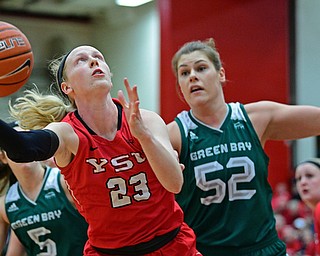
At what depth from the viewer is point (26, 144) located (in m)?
2.76

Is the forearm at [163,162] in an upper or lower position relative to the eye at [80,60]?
lower

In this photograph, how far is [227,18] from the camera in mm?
10727

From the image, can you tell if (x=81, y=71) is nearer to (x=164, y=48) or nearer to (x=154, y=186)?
(x=154, y=186)

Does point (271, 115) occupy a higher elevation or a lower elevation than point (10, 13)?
lower

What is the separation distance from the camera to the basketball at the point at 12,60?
Answer: 10.9ft

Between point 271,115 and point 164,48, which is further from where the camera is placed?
point 164,48

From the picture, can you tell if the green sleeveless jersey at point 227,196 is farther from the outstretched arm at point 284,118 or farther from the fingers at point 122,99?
the fingers at point 122,99

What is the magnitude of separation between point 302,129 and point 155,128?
4.29ft

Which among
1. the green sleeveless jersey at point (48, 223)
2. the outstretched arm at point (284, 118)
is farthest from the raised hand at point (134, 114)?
the green sleeveless jersey at point (48, 223)

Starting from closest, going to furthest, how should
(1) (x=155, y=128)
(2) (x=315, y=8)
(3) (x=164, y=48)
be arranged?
(1) (x=155, y=128), (3) (x=164, y=48), (2) (x=315, y=8)

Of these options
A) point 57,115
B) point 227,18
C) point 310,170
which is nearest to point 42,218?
point 57,115

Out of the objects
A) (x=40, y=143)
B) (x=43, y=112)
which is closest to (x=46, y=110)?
(x=43, y=112)

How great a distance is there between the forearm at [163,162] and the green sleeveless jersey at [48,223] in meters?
1.42

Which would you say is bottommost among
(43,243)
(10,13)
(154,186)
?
(43,243)
